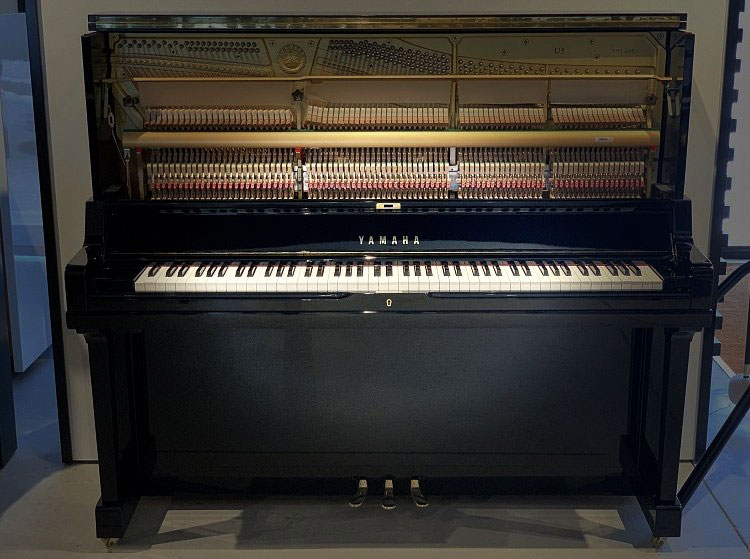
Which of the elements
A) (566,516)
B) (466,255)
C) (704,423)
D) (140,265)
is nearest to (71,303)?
(140,265)

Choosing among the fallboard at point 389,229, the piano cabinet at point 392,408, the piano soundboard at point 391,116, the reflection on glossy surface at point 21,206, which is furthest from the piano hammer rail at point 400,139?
the reflection on glossy surface at point 21,206

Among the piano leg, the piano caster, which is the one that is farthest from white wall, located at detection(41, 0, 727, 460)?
the piano caster

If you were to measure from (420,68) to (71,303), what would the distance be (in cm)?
137

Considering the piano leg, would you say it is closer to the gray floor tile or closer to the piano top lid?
the gray floor tile

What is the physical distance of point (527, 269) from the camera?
3.26 meters

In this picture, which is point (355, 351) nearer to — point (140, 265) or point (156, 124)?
point (140, 265)

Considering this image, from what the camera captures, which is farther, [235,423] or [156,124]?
[235,423]

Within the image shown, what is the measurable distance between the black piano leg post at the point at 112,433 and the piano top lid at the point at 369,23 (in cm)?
102

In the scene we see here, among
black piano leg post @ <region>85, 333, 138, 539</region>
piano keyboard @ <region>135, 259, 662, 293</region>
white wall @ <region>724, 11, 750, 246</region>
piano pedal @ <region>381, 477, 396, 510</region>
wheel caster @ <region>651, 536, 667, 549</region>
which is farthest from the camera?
white wall @ <region>724, 11, 750, 246</region>

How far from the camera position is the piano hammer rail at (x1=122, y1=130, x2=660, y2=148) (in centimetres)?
332

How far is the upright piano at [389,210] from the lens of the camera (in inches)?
125

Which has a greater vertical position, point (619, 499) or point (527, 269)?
point (527, 269)

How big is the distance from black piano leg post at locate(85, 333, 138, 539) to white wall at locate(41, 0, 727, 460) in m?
0.63

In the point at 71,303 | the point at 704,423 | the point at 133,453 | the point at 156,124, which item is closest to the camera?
the point at 71,303
